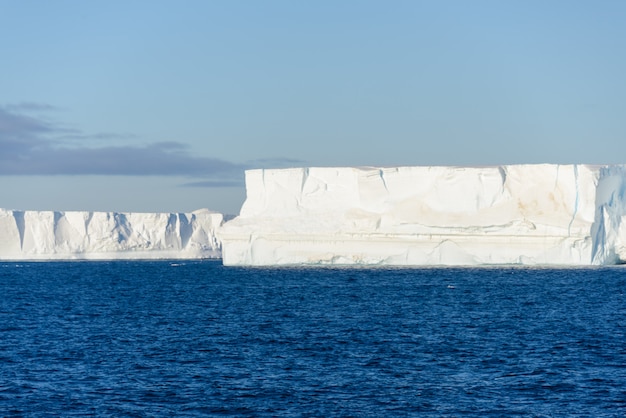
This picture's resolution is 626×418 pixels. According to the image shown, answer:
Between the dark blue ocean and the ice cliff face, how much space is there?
40.0 meters

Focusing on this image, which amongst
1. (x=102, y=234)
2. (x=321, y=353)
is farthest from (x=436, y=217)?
(x=102, y=234)

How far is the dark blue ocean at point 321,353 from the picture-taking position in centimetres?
1352

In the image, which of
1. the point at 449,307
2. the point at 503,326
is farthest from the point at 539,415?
the point at 449,307

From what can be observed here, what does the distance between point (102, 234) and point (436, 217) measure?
120ft

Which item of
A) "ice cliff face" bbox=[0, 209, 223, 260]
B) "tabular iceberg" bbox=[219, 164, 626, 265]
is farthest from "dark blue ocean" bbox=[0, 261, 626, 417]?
"ice cliff face" bbox=[0, 209, 223, 260]

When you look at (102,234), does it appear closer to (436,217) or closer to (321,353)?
(436,217)

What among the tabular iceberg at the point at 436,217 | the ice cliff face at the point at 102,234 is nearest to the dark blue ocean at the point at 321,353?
the tabular iceberg at the point at 436,217

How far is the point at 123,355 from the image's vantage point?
17672 millimetres

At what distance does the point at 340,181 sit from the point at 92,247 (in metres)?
33.4

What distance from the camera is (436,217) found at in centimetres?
4359

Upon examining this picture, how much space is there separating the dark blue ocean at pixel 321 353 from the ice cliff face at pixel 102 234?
4001 cm

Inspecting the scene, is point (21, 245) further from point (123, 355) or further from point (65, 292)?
point (123, 355)

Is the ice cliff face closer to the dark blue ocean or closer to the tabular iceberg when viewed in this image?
the tabular iceberg

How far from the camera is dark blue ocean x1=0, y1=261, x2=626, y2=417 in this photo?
44.3ft
